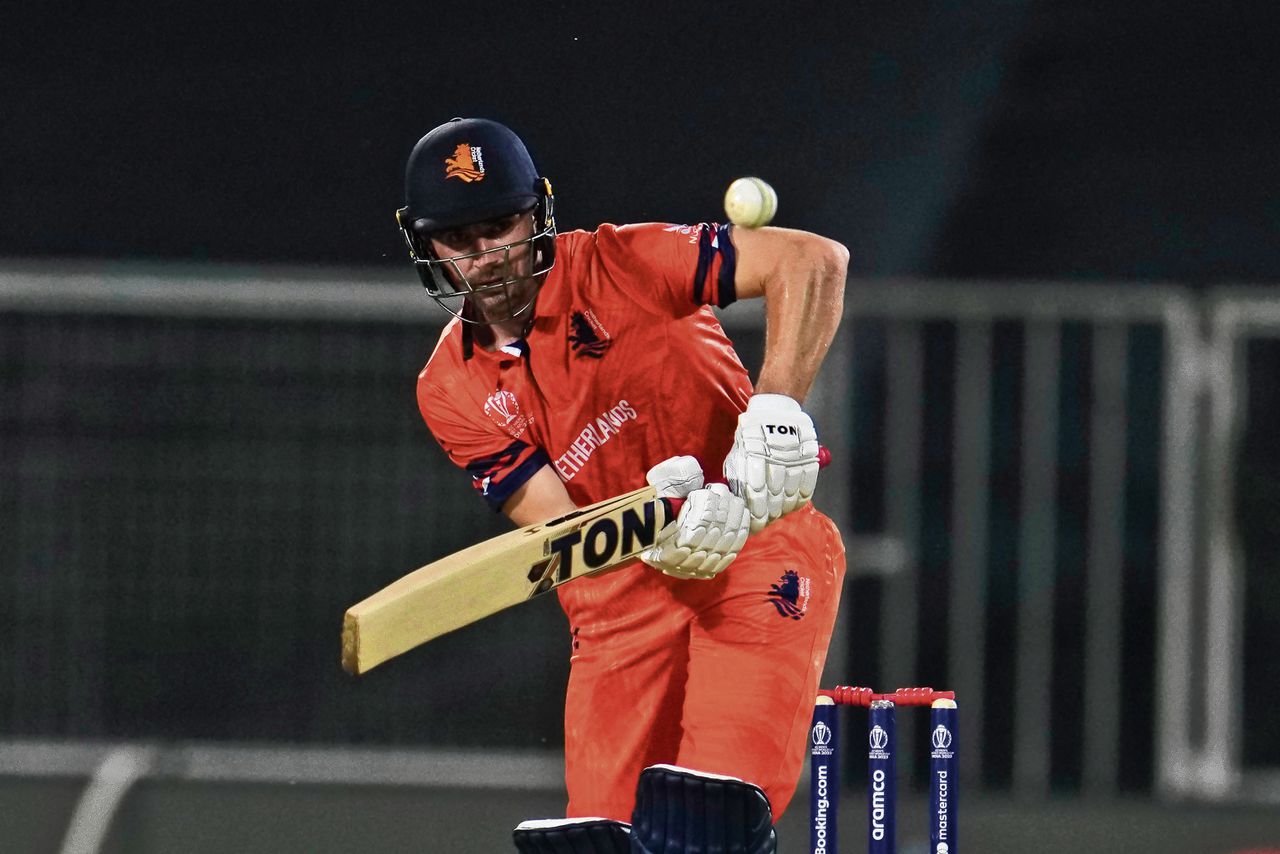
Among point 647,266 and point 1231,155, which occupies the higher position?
point 1231,155

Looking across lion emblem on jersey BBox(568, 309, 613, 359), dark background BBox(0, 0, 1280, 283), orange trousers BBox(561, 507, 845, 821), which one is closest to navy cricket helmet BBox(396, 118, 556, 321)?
lion emblem on jersey BBox(568, 309, 613, 359)

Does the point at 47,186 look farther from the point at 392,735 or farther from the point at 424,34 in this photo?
the point at 392,735

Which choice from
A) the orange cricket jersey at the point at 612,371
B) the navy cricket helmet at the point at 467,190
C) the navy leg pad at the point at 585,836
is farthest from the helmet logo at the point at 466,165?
the navy leg pad at the point at 585,836

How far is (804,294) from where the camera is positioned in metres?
3.63

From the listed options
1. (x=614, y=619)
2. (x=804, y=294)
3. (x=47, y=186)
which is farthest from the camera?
(x=47, y=186)

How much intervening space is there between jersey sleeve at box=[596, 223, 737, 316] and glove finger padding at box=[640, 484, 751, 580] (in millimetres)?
418

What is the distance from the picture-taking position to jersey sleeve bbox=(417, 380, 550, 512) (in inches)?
156

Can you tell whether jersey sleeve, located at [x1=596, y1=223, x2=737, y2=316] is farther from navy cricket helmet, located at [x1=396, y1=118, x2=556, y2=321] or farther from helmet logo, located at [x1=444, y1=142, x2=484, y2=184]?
helmet logo, located at [x1=444, y1=142, x2=484, y2=184]

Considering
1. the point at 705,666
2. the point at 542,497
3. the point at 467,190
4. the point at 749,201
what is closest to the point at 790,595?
the point at 705,666

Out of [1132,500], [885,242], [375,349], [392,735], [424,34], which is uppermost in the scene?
[424,34]

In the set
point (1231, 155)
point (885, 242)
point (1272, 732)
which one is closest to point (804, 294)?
point (1272, 732)

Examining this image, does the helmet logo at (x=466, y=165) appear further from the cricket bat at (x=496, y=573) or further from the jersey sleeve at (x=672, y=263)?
the cricket bat at (x=496, y=573)

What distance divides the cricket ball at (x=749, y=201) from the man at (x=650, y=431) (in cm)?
9

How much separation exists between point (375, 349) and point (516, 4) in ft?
6.93
